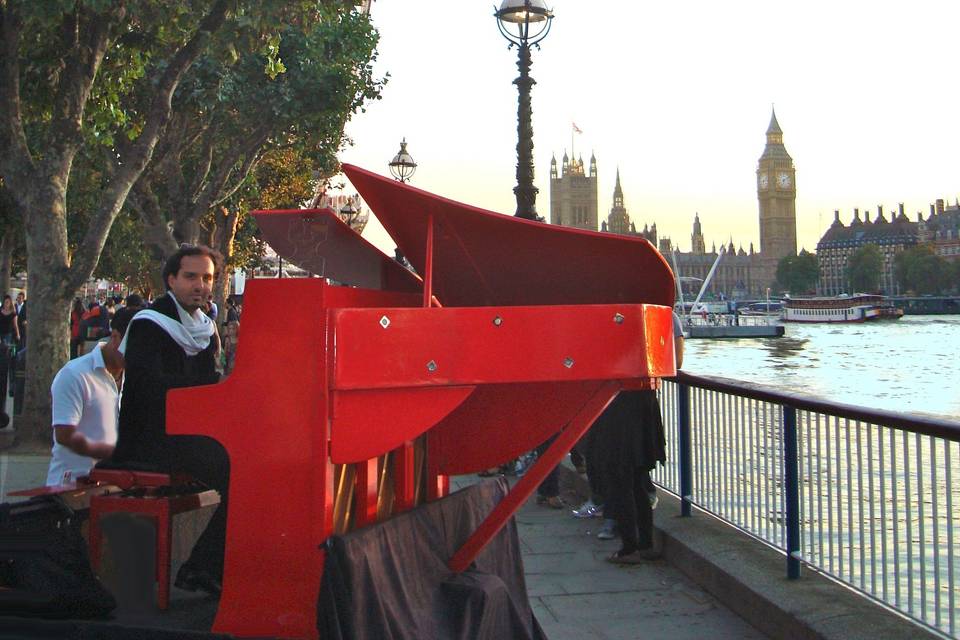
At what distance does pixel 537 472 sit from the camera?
3.21 meters

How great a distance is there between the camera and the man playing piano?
11.3 feet

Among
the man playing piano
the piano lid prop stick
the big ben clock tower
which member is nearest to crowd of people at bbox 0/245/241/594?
the man playing piano

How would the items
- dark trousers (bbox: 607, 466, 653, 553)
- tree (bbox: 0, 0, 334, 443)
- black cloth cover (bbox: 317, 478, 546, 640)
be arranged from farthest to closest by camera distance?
tree (bbox: 0, 0, 334, 443) < dark trousers (bbox: 607, 466, 653, 553) < black cloth cover (bbox: 317, 478, 546, 640)

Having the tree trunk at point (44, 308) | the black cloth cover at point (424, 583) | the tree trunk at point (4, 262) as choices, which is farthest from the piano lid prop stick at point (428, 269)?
the tree trunk at point (4, 262)

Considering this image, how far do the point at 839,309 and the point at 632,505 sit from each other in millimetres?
115575

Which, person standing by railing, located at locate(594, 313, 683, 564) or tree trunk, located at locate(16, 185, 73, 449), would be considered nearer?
person standing by railing, located at locate(594, 313, 683, 564)

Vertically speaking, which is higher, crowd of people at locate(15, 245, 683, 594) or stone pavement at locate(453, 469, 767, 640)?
crowd of people at locate(15, 245, 683, 594)

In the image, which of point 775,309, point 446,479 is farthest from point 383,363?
point 775,309

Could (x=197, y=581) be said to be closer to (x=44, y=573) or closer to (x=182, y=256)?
(x=44, y=573)

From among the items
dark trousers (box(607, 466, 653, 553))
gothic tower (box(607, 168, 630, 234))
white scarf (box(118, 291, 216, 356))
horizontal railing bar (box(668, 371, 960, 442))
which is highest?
gothic tower (box(607, 168, 630, 234))

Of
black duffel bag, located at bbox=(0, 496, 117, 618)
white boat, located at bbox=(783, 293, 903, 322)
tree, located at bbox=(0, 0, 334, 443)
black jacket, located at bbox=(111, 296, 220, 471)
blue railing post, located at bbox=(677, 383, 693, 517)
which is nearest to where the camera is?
black duffel bag, located at bbox=(0, 496, 117, 618)

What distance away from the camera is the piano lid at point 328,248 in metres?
3.71

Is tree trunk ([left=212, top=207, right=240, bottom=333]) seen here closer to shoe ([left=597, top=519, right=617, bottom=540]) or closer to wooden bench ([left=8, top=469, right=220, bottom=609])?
shoe ([left=597, top=519, right=617, bottom=540])

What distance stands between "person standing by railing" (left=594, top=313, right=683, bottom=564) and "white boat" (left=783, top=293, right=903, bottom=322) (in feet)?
375
